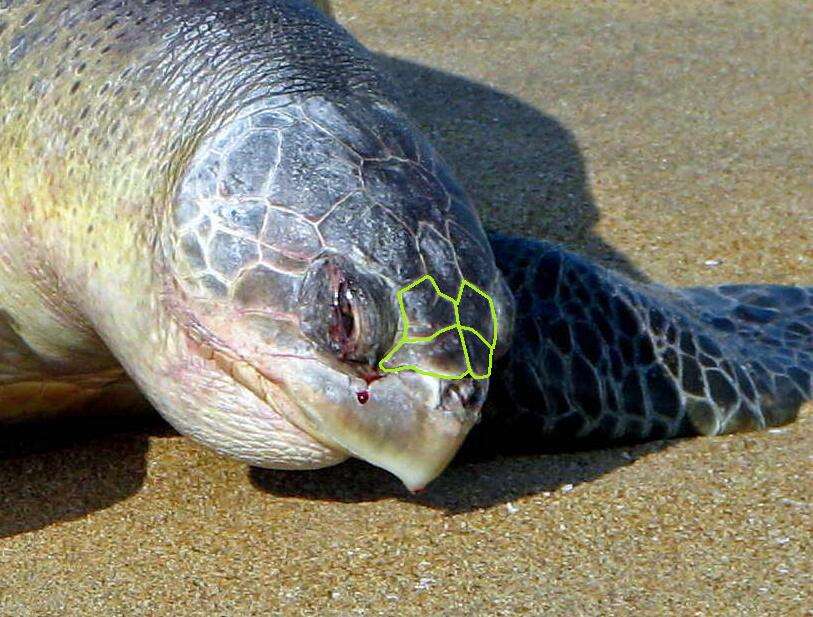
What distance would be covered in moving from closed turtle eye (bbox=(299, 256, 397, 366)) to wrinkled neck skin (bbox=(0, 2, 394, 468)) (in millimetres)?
143

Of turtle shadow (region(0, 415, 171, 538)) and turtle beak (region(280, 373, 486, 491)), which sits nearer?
turtle beak (region(280, 373, 486, 491))

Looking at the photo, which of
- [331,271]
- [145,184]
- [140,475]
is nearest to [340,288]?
[331,271]

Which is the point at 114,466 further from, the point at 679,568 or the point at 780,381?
the point at 780,381

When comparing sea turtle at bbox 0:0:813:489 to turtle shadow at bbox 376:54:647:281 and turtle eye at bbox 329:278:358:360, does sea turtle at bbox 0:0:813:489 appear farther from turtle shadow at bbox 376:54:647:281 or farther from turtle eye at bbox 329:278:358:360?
turtle shadow at bbox 376:54:647:281

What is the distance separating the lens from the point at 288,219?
2213mm

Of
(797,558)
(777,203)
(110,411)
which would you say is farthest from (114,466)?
(777,203)

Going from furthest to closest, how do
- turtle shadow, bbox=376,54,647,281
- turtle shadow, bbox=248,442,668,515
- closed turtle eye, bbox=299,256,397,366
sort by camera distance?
turtle shadow, bbox=376,54,647,281 < turtle shadow, bbox=248,442,668,515 < closed turtle eye, bbox=299,256,397,366

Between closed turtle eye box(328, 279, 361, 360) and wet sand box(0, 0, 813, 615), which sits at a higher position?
closed turtle eye box(328, 279, 361, 360)

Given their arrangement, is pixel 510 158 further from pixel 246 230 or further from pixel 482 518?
pixel 246 230

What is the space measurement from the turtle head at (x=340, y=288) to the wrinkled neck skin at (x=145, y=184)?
0.10 feet

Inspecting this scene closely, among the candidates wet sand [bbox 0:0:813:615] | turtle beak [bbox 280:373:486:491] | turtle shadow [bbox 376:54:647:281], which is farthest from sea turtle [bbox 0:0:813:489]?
turtle shadow [bbox 376:54:647:281]

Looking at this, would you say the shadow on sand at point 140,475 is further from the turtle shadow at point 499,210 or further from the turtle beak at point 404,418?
the turtle beak at point 404,418

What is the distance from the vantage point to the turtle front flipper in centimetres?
289

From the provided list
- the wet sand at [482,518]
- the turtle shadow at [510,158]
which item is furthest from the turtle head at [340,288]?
the turtle shadow at [510,158]
